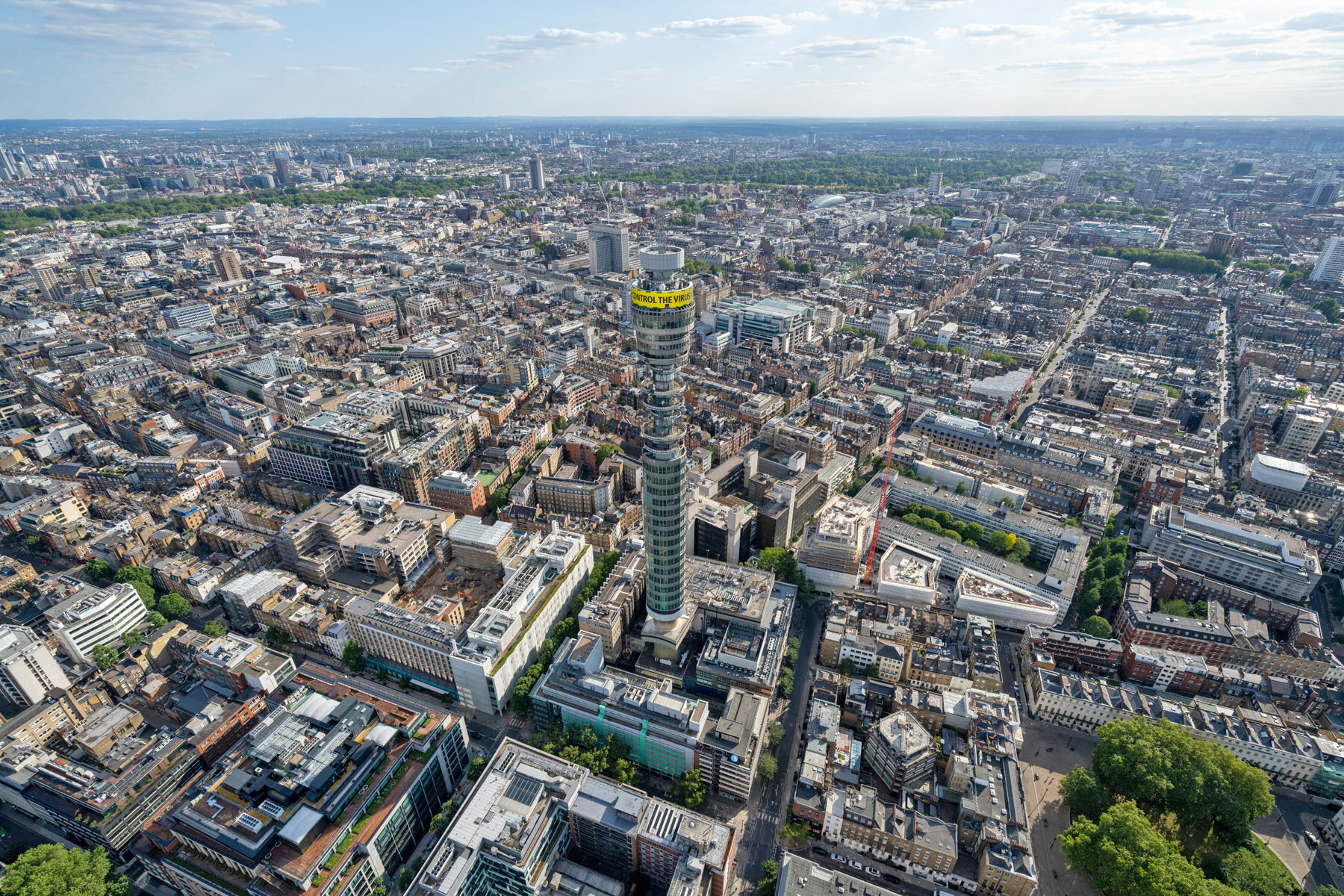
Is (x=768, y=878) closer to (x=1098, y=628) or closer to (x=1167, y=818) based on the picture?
(x=1167, y=818)

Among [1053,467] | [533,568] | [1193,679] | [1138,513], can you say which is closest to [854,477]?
[1053,467]

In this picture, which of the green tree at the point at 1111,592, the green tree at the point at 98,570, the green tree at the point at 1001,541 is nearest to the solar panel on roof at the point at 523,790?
the green tree at the point at 1001,541

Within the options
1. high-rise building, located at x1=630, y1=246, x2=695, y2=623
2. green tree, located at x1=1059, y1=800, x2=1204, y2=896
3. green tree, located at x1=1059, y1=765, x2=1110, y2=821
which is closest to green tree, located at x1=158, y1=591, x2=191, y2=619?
high-rise building, located at x1=630, y1=246, x2=695, y2=623

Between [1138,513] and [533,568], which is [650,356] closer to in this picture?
[533,568]

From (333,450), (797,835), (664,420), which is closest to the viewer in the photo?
(797,835)

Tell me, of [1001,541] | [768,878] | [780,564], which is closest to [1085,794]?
[768,878]

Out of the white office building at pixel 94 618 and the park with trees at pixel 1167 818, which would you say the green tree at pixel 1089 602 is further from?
the white office building at pixel 94 618
